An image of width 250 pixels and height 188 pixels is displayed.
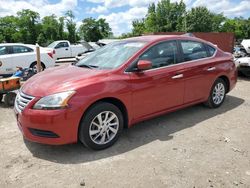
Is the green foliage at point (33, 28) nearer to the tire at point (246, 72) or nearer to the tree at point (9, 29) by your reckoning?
Result: the tree at point (9, 29)

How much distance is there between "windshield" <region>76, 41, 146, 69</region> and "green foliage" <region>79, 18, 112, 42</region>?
5101 centimetres

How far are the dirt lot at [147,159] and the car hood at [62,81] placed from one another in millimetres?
920

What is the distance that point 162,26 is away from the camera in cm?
5759

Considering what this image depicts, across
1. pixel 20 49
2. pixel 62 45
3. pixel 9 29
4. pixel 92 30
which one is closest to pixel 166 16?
pixel 92 30

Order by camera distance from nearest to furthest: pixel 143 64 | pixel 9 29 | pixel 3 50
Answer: pixel 143 64
pixel 3 50
pixel 9 29

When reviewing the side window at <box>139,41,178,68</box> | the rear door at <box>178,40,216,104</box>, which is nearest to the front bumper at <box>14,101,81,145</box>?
the side window at <box>139,41,178,68</box>

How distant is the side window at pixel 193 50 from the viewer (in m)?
4.95

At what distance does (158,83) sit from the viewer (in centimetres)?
436

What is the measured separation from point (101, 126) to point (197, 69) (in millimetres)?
2308

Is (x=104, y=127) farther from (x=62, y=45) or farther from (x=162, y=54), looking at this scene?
(x=62, y=45)

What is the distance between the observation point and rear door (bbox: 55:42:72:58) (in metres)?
20.5

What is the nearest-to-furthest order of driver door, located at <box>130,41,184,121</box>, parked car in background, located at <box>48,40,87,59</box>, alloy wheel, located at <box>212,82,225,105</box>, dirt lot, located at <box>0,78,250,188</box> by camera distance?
1. dirt lot, located at <box>0,78,250,188</box>
2. driver door, located at <box>130,41,184,121</box>
3. alloy wheel, located at <box>212,82,225,105</box>
4. parked car in background, located at <box>48,40,87,59</box>

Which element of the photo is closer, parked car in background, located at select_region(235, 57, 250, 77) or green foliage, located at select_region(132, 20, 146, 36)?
parked car in background, located at select_region(235, 57, 250, 77)

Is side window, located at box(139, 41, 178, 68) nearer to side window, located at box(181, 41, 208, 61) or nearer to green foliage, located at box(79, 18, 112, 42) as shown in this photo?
side window, located at box(181, 41, 208, 61)
